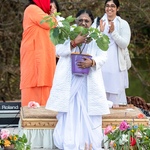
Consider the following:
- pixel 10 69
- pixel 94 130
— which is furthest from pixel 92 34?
pixel 10 69

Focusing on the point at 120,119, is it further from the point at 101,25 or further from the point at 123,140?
the point at 123,140

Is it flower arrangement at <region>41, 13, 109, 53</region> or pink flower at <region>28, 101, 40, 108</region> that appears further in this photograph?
pink flower at <region>28, 101, 40, 108</region>

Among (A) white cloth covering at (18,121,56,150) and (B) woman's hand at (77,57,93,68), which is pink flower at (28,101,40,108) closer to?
(A) white cloth covering at (18,121,56,150)

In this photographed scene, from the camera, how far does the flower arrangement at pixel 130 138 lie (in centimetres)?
686

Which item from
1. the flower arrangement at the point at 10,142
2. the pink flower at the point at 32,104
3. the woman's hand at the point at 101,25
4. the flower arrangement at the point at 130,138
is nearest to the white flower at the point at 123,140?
the flower arrangement at the point at 130,138

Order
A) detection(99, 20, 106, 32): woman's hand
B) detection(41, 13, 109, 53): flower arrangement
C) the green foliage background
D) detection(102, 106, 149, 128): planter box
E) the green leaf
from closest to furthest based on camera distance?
1. detection(41, 13, 109, 53): flower arrangement
2. the green leaf
3. detection(102, 106, 149, 128): planter box
4. detection(99, 20, 106, 32): woman's hand
5. the green foliage background

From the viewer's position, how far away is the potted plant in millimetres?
7691

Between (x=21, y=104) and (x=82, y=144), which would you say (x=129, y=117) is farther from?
(x=21, y=104)

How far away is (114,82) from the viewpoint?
975cm

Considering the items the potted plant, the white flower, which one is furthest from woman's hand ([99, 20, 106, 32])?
the white flower

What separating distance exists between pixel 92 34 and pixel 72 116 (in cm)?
101

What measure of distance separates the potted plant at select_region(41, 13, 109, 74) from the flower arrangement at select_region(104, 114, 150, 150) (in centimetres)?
121

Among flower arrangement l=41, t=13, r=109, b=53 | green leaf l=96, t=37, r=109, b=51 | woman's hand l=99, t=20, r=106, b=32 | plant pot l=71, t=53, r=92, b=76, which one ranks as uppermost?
woman's hand l=99, t=20, r=106, b=32

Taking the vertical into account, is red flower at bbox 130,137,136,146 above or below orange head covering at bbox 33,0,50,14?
below
